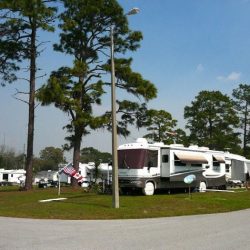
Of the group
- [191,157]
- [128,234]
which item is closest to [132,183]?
[191,157]

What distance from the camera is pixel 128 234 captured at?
1230 centimetres

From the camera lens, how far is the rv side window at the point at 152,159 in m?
25.7

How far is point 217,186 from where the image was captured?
31453 millimetres

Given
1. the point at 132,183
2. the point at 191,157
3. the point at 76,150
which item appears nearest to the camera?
the point at 132,183

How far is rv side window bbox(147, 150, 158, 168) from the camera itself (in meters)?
25.7

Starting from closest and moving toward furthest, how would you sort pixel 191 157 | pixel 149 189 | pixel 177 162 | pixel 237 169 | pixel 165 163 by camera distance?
pixel 149 189 → pixel 165 163 → pixel 177 162 → pixel 191 157 → pixel 237 169

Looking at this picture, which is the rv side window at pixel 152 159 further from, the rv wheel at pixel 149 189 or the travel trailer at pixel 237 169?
the travel trailer at pixel 237 169

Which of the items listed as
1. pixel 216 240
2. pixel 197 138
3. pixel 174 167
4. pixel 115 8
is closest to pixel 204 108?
pixel 197 138

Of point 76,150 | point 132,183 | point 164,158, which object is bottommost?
point 132,183

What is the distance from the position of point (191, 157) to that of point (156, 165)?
9.06ft

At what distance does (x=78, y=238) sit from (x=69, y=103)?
68.6 ft

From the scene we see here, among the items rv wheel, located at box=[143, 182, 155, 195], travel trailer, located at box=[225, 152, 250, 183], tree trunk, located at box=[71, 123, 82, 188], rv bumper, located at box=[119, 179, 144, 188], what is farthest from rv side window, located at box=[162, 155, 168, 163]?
travel trailer, located at box=[225, 152, 250, 183]

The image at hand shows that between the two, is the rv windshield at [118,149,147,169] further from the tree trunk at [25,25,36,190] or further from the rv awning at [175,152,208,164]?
the tree trunk at [25,25,36,190]

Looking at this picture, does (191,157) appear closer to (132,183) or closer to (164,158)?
(164,158)
